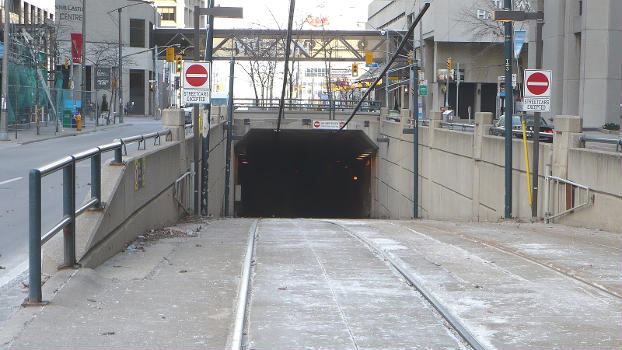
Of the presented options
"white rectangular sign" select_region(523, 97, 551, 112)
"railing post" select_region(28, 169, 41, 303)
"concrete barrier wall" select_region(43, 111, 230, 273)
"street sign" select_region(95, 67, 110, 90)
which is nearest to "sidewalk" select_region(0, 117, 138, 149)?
"street sign" select_region(95, 67, 110, 90)

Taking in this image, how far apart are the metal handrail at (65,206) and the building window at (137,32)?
90.7m

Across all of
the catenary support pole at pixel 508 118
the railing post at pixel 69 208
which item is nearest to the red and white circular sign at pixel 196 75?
the catenary support pole at pixel 508 118

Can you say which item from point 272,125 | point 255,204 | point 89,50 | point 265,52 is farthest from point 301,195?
point 89,50

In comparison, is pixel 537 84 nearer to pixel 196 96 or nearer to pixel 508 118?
pixel 508 118

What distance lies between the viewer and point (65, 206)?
8.72 m

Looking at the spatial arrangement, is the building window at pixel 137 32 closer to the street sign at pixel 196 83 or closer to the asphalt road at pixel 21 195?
the asphalt road at pixel 21 195

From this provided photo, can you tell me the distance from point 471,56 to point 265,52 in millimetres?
17987

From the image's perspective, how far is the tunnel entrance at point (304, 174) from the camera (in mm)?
49781

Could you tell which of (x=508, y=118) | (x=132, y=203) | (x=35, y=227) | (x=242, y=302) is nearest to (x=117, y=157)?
(x=132, y=203)

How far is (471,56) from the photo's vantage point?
7444 cm

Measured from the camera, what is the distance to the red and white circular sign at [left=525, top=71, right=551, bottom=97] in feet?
63.2

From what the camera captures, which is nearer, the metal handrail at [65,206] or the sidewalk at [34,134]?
the metal handrail at [65,206]

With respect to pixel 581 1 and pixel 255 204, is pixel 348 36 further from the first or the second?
pixel 581 1

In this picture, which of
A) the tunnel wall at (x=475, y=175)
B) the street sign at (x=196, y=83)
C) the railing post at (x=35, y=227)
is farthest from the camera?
the street sign at (x=196, y=83)
